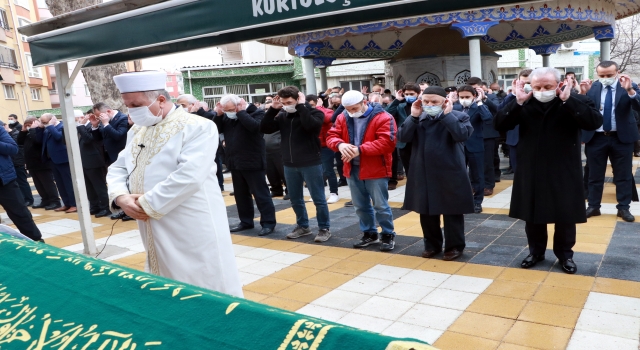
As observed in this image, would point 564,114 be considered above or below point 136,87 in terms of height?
below

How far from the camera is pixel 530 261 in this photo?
4.83 metres

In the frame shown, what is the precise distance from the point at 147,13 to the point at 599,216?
230 inches

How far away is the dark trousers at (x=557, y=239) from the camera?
4594 mm

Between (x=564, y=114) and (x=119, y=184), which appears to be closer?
(x=119, y=184)

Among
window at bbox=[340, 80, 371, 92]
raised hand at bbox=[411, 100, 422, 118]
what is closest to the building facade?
window at bbox=[340, 80, 371, 92]

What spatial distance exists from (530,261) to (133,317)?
4.18 metres

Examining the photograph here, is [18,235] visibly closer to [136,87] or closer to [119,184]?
[119,184]

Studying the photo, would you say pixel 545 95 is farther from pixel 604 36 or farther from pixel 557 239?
pixel 604 36

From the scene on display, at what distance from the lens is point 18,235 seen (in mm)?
2807

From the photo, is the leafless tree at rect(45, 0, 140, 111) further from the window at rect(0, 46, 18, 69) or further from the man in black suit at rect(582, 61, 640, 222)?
the window at rect(0, 46, 18, 69)

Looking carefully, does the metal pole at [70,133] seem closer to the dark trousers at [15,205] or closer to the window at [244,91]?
the dark trousers at [15,205]

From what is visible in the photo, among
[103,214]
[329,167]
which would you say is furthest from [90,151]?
[329,167]

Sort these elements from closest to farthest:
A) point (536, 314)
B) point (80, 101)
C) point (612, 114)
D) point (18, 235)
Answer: point (18, 235)
point (536, 314)
point (612, 114)
point (80, 101)

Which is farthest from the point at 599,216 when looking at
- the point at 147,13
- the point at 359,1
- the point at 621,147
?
the point at 147,13
